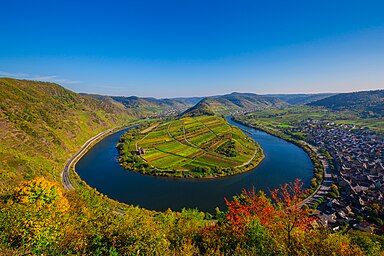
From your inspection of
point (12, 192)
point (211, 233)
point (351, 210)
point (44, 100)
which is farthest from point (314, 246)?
point (44, 100)

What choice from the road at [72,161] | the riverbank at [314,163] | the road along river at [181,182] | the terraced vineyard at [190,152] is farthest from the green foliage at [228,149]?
the road at [72,161]

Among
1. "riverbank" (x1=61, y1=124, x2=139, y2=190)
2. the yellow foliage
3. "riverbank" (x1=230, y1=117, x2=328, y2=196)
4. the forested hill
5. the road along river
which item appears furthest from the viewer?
"riverbank" (x1=61, y1=124, x2=139, y2=190)

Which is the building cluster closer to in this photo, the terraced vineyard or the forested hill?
the terraced vineyard

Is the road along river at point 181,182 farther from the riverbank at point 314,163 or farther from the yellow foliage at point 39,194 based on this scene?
the yellow foliage at point 39,194

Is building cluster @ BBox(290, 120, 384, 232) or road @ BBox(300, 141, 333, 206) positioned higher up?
building cluster @ BBox(290, 120, 384, 232)

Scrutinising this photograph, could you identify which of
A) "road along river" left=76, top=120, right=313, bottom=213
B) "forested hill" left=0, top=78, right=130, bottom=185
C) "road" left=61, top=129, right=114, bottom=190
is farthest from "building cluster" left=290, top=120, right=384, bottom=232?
"forested hill" left=0, top=78, right=130, bottom=185

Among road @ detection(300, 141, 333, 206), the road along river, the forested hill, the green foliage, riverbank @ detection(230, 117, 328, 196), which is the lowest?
the road along river

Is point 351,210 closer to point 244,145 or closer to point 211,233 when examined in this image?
point 211,233
